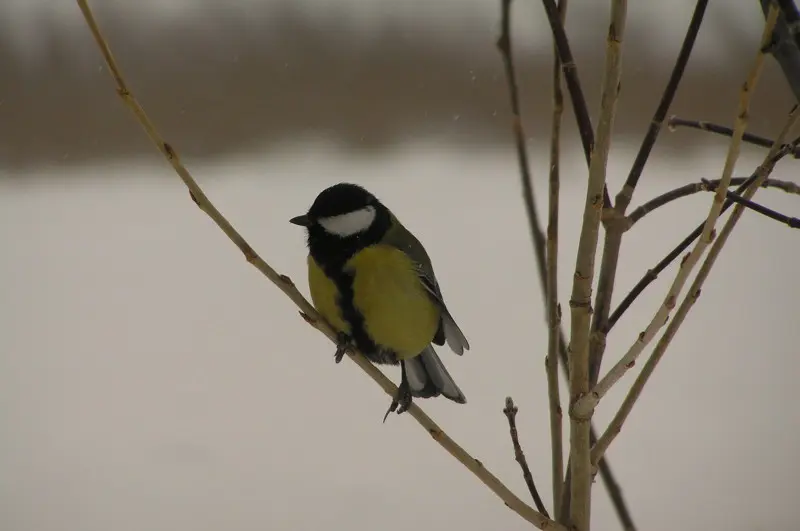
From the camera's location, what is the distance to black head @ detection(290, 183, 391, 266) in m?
0.69

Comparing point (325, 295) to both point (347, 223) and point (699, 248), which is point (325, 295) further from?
point (699, 248)

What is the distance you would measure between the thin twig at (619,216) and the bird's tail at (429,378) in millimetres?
265

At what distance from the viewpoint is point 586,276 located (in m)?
0.40

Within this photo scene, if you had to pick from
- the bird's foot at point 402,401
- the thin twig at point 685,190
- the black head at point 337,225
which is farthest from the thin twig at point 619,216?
the black head at point 337,225

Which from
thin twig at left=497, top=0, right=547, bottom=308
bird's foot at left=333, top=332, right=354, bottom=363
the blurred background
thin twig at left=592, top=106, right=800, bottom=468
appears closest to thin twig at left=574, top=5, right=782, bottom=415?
thin twig at left=592, top=106, right=800, bottom=468

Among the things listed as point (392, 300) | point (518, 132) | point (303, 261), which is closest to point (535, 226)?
point (518, 132)

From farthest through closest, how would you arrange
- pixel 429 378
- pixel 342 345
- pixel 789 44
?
pixel 429 378, pixel 342 345, pixel 789 44

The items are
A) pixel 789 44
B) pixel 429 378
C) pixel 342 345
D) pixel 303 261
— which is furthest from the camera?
pixel 303 261

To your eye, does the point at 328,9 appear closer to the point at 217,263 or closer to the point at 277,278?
the point at 217,263

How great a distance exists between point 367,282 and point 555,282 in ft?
0.76

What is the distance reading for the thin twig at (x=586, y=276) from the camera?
35cm

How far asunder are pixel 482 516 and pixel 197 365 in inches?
19.9

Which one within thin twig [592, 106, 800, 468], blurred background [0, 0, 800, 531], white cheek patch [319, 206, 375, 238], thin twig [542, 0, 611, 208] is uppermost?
thin twig [542, 0, 611, 208]

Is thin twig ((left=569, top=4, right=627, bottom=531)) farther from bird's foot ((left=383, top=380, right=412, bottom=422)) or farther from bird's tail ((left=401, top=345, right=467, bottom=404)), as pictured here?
bird's tail ((left=401, top=345, right=467, bottom=404))
